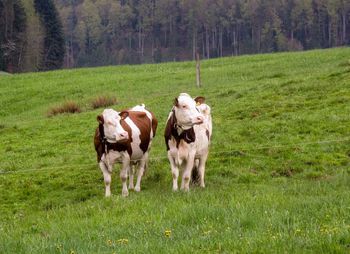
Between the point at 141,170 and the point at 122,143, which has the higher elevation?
the point at 122,143

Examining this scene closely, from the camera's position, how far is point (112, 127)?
12602mm

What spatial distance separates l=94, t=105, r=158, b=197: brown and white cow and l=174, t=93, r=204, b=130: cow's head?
120 centimetres

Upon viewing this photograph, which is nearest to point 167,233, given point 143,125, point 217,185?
point 217,185

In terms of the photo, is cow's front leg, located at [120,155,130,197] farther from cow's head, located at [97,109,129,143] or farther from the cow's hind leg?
the cow's hind leg

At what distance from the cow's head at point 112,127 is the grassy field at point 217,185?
121cm

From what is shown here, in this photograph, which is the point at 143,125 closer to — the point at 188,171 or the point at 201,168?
A: the point at 201,168

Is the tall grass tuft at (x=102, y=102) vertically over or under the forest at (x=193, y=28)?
under

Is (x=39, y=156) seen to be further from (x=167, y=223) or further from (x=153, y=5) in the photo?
(x=153, y=5)

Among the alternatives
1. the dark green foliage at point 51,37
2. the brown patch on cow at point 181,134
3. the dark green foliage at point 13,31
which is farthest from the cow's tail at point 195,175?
the dark green foliage at point 51,37

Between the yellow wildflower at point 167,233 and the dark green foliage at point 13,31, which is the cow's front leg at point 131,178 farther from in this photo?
the dark green foliage at point 13,31

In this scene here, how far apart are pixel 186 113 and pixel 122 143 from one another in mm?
1599

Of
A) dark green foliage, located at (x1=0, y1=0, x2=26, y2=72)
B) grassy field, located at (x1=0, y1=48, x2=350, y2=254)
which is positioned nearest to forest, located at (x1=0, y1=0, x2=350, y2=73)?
dark green foliage, located at (x1=0, y1=0, x2=26, y2=72)

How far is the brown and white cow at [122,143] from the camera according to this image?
12.7 m

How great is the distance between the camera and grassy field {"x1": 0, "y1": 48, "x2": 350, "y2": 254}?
734 centimetres
